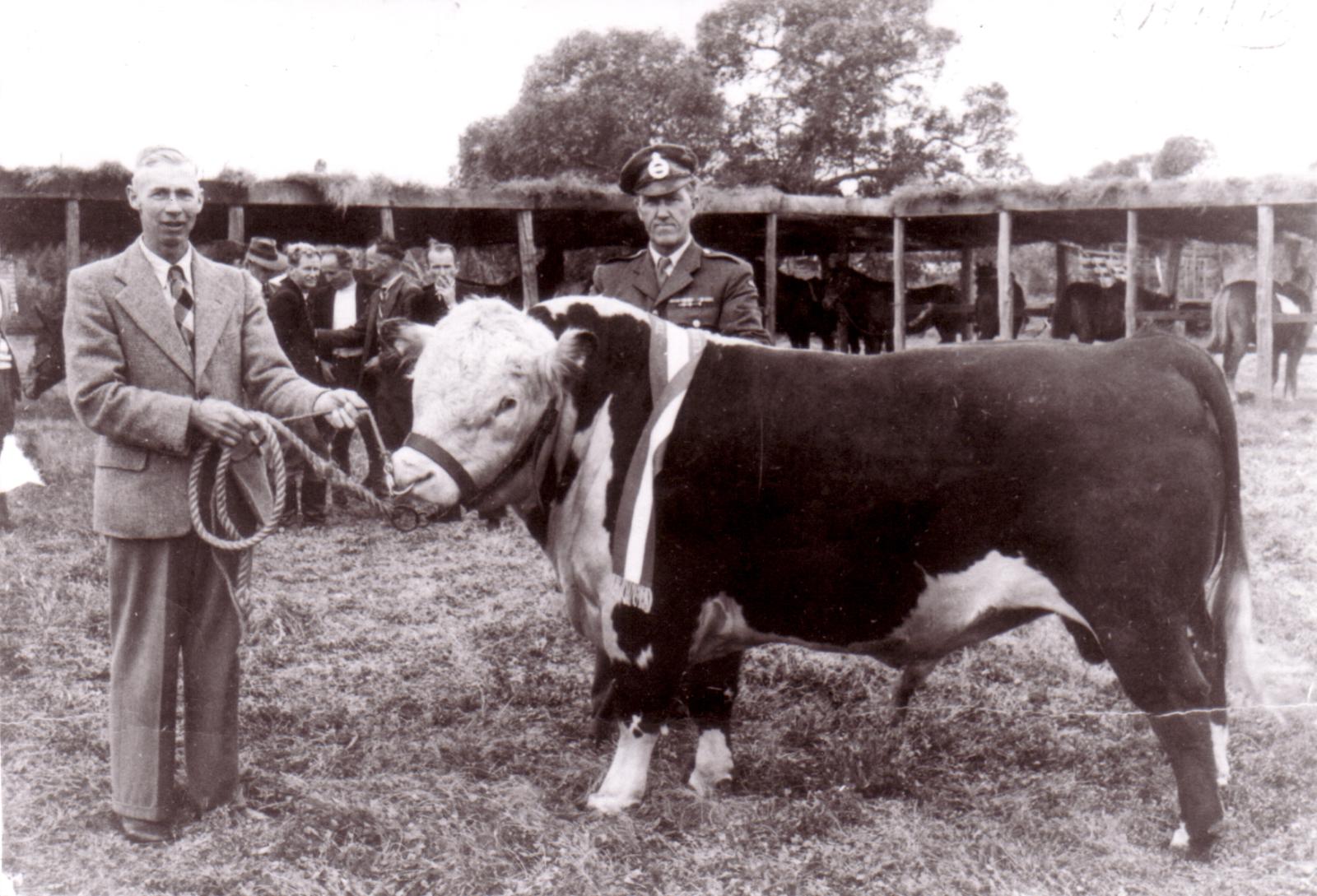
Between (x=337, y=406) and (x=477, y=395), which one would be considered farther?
(x=337, y=406)

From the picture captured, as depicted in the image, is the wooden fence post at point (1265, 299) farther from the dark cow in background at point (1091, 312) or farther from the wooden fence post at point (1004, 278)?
the dark cow in background at point (1091, 312)

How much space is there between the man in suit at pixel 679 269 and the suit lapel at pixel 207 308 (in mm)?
1502

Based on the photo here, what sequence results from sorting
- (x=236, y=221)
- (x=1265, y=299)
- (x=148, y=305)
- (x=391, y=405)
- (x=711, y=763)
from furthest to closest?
1. (x=1265, y=299)
2. (x=236, y=221)
3. (x=391, y=405)
4. (x=711, y=763)
5. (x=148, y=305)

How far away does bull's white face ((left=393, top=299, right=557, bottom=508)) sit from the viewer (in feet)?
10.2

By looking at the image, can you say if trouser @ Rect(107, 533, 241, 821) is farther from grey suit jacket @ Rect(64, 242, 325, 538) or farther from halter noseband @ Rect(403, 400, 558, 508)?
halter noseband @ Rect(403, 400, 558, 508)

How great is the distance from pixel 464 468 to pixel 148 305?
102 cm

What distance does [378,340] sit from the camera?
26.5 ft

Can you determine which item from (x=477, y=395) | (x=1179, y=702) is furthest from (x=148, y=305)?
(x=1179, y=702)

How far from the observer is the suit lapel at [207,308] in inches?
130

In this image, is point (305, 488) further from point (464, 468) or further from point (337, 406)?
point (464, 468)

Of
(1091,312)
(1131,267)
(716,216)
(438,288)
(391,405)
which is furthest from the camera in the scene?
(1091,312)

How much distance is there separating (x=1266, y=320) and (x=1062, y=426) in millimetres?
10915

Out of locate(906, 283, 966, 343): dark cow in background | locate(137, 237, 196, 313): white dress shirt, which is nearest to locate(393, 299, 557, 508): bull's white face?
locate(137, 237, 196, 313): white dress shirt

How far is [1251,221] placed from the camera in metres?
13.7
